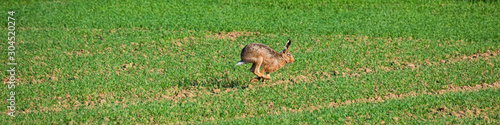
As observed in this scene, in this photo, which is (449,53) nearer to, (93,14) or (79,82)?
(79,82)

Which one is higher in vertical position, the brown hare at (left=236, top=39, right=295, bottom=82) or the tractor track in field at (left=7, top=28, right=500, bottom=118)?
the brown hare at (left=236, top=39, right=295, bottom=82)

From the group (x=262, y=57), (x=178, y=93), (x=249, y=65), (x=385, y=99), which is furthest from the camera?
(x=249, y=65)

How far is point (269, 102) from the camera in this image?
10.6 m

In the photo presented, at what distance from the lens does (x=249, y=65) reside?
1357 centimetres

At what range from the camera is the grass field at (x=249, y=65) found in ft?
33.3

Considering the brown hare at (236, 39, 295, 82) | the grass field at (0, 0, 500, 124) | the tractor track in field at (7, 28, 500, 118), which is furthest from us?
the tractor track in field at (7, 28, 500, 118)

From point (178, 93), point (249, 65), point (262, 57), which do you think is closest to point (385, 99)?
point (262, 57)

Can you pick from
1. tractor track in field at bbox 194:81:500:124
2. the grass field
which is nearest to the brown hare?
the grass field

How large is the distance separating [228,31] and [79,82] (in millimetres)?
6047

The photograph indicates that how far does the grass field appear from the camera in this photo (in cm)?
1016

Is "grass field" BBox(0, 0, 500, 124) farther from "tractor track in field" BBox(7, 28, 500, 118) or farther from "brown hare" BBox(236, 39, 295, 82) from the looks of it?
"brown hare" BBox(236, 39, 295, 82)

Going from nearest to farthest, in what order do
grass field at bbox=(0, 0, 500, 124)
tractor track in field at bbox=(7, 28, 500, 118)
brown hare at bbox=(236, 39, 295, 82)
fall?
1. grass field at bbox=(0, 0, 500, 124)
2. brown hare at bbox=(236, 39, 295, 82)
3. tractor track in field at bbox=(7, 28, 500, 118)

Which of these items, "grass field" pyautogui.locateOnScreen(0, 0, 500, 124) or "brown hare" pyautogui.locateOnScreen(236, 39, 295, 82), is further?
"brown hare" pyautogui.locateOnScreen(236, 39, 295, 82)

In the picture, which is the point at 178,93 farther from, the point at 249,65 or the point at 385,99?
the point at 385,99
